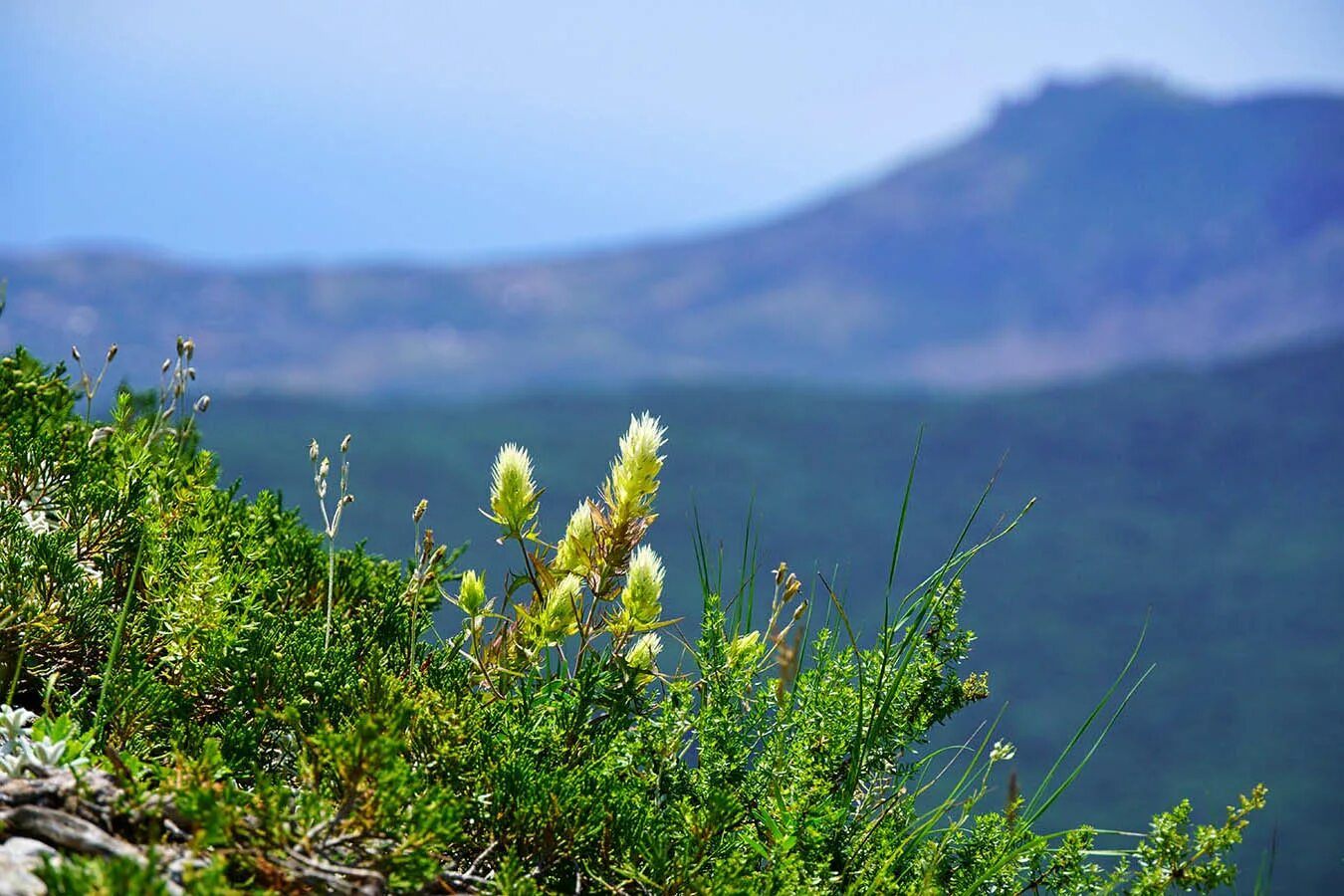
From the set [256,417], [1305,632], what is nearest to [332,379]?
[256,417]

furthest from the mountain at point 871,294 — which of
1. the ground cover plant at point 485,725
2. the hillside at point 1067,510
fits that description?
the ground cover plant at point 485,725

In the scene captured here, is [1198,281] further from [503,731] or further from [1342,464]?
[503,731]

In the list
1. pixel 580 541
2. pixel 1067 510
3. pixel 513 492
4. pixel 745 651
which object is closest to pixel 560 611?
pixel 580 541

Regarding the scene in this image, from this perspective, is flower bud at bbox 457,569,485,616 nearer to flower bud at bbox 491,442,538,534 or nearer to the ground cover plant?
the ground cover plant

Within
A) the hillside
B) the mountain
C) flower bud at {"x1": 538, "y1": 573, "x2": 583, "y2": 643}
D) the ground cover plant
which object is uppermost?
the mountain

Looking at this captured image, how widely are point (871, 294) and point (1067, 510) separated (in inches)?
4321

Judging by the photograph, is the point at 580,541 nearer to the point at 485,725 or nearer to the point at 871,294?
the point at 485,725

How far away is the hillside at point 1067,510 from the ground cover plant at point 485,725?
24857mm

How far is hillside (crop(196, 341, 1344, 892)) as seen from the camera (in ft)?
125

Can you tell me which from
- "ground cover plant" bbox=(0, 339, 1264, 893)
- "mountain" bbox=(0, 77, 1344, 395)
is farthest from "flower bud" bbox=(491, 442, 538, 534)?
"mountain" bbox=(0, 77, 1344, 395)

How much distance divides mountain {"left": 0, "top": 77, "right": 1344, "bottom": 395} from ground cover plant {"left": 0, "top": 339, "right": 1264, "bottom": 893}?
140971 mm

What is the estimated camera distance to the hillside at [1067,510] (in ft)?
125

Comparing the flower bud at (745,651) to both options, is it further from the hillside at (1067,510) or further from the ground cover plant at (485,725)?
the hillside at (1067,510)

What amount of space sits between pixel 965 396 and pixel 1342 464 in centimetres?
2227
